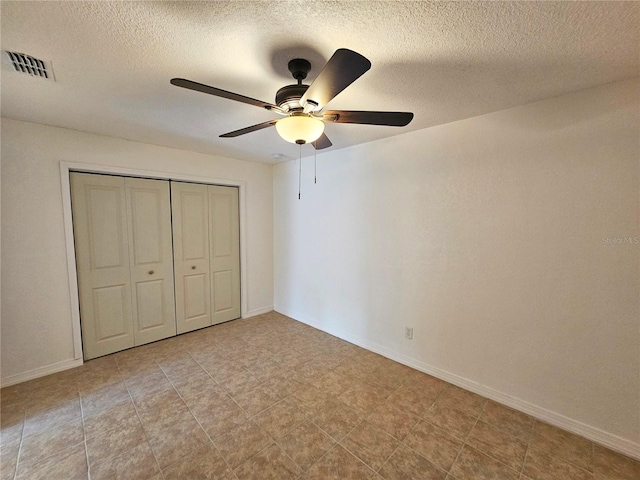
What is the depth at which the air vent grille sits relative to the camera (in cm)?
138

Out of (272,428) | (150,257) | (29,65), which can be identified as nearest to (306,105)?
(29,65)

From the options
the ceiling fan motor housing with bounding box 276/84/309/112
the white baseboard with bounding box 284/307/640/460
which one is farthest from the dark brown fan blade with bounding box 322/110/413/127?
→ the white baseboard with bounding box 284/307/640/460

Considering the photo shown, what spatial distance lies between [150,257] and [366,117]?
2886 mm

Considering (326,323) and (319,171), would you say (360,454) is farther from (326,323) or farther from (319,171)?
(319,171)

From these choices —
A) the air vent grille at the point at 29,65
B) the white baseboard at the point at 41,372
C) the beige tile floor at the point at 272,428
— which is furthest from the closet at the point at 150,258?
the air vent grille at the point at 29,65

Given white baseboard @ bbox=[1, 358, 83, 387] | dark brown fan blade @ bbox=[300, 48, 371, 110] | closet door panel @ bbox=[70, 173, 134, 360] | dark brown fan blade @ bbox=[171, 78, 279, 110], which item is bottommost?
white baseboard @ bbox=[1, 358, 83, 387]

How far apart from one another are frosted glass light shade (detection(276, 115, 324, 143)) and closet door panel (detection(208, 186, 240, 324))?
245 centimetres

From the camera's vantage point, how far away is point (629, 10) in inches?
Result: 42.5

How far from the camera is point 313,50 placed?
1.34 metres

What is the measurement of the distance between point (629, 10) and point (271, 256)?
3.94 meters

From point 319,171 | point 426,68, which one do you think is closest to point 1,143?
point 319,171

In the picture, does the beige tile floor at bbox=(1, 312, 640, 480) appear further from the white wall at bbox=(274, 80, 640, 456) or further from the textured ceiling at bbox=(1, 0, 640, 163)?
the textured ceiling at bbox=(1, 0, 640, 163)

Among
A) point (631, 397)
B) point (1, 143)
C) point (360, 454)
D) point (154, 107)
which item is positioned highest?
point (154, 107)

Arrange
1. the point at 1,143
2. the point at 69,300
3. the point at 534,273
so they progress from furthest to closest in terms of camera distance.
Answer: the point at 69,300
the point at 1,143
the point at 534,273
